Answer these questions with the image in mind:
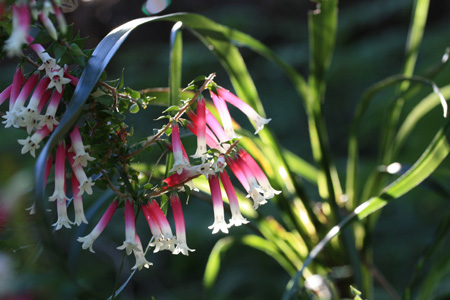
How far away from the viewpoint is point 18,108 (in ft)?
1.24

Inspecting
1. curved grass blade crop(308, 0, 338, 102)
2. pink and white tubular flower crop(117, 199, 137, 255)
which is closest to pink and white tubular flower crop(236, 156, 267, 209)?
pink and white tubular flower crop(117, 199, 137, 255)

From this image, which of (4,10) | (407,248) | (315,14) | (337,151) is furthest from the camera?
(337,151)

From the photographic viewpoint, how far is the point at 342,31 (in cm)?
221

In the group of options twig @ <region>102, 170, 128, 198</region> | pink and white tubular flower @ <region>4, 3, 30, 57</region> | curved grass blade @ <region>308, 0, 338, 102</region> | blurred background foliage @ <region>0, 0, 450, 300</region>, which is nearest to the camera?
pink and white tubular flower @ <region>4, 3, 30, 57</region>

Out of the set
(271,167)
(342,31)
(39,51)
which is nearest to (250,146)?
(271,167)

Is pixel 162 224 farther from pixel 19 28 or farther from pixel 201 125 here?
pixel 19 28

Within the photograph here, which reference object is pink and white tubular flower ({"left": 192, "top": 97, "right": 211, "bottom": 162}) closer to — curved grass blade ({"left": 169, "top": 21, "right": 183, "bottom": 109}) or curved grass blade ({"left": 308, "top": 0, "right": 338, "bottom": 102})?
curved grass blade ({"left": 169, "top": 21, "right": 183, "bottom": 109})

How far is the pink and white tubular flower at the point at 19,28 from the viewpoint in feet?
0.95

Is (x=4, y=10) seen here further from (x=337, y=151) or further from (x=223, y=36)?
(x=337, y=151)

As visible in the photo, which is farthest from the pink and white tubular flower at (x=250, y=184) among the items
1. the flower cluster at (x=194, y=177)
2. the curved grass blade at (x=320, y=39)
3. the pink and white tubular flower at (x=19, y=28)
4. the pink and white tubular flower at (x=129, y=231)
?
the curved grass blade at (x=320, y=39)

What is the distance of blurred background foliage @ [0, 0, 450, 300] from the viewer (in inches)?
59.6

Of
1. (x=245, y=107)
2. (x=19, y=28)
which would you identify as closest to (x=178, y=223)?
(x=245, y=107)

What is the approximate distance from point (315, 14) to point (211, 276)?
0.44m

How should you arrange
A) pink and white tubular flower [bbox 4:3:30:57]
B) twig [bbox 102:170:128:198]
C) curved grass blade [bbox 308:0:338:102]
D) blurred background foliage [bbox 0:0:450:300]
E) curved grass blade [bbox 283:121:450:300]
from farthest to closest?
1. blurred background foliage [bbox 0:0:450:300]
2. curved grass blade [bbox 308:0:338:102]
3. curved grass blade [bbox 283:121:450:300]
4. twig [bbox 102:170:128:198]
5. pink and white tubular flower [bbox 4:3:30:57]
